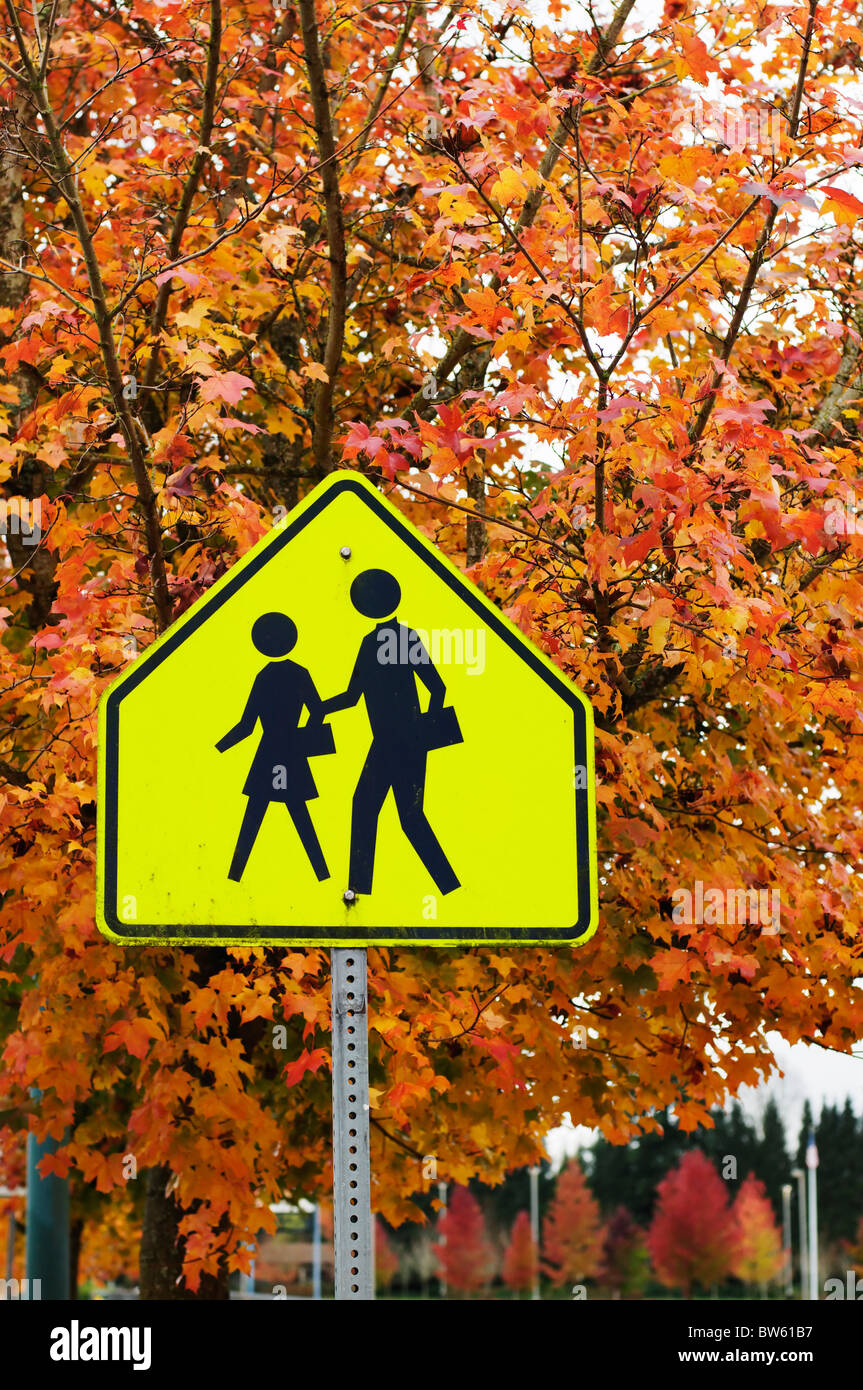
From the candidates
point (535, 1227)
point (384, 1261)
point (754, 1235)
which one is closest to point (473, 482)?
point (384, 1261)

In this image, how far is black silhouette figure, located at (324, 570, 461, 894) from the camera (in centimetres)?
254

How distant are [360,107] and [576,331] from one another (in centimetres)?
384

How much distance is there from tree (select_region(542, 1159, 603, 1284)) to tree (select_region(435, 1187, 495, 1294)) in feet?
15.4

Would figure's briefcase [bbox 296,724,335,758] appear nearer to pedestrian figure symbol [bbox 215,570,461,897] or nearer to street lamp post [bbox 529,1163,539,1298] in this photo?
pedestrian figure symbol [bbox 215,570,461,897]

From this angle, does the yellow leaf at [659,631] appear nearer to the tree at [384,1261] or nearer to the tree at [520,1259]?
the tree at [384,1261]

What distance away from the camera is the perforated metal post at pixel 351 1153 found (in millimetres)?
2363

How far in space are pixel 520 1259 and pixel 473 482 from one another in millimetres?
96086

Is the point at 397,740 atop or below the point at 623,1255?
atop

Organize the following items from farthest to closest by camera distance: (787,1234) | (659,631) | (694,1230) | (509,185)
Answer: (787,1234)
(694,1230)
(509,185)
(659,631)

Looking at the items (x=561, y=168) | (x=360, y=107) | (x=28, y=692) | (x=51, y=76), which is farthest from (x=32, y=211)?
(x=28, y=692)

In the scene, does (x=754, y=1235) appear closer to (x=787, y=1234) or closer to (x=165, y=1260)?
(x=787, y=1234)

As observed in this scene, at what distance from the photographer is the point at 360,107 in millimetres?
7984

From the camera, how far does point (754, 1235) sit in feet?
286
